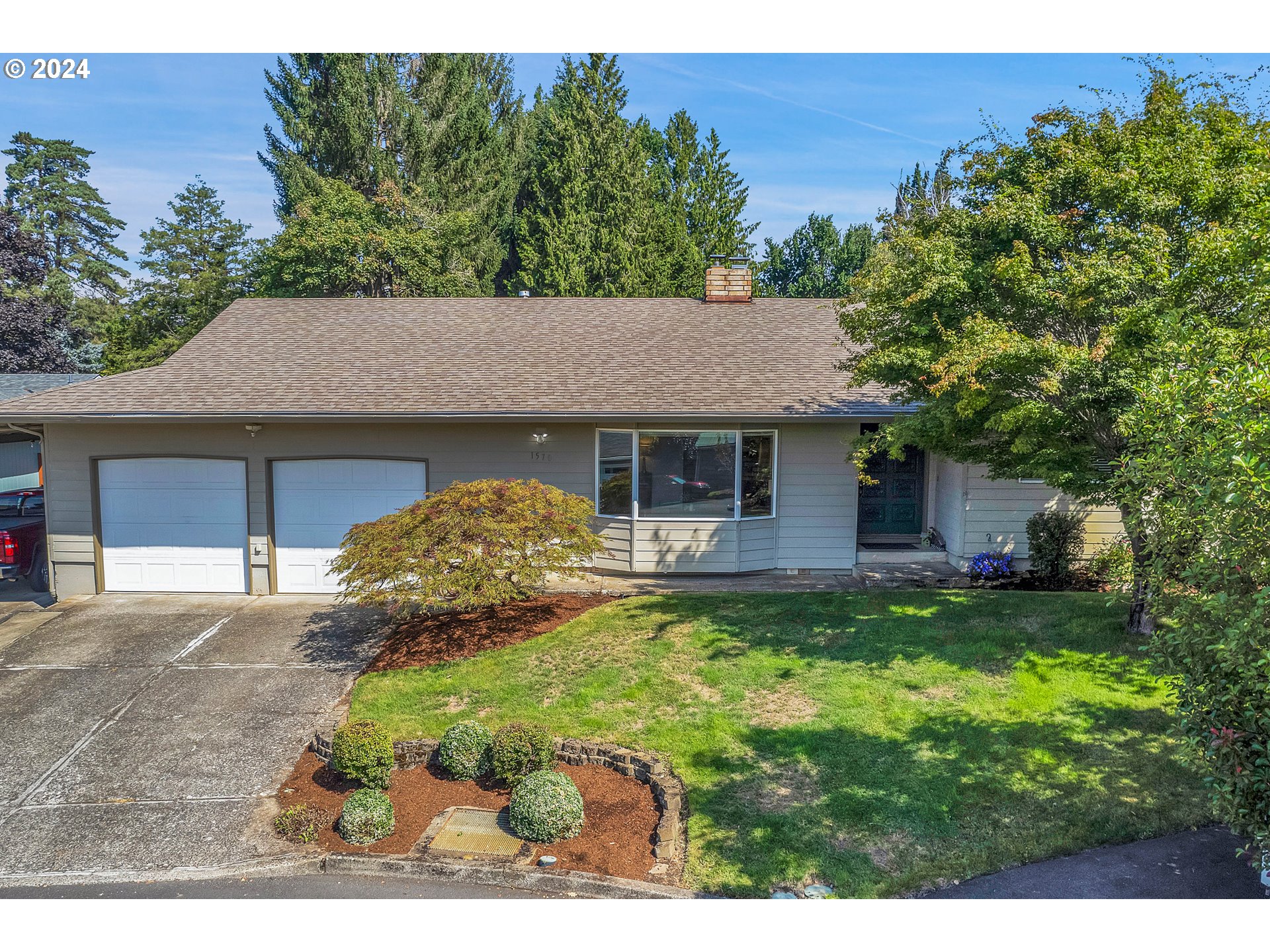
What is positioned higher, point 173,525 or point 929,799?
point 173,525

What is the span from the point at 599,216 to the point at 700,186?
621 centimetres

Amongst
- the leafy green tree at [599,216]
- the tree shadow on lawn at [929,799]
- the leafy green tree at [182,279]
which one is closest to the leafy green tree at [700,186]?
the leafy green tree at [599,216]

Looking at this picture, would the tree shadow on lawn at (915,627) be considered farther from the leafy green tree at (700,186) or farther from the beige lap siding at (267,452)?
the leafy green tree at (700,186)

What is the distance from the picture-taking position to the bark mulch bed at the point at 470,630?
9.21 metres

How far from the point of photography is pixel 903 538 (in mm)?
13648

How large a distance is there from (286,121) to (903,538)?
2880 centimetres

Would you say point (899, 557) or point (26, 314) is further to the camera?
point (26, 314)

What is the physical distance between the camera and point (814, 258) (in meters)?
42.0

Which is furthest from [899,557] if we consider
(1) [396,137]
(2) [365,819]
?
(1) [396,137]

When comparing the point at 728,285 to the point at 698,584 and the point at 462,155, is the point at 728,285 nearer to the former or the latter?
the point at 698,584

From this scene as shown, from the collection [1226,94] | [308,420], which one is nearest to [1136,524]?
[1226,94]

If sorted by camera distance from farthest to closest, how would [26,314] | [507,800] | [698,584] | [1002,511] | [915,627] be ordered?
[26,314] < [1002,511] < [698,584] < [915,627] < [507,800]

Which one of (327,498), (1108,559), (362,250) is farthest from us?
(362,250)

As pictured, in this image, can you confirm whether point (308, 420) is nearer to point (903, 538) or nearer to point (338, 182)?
point (903, 538)
